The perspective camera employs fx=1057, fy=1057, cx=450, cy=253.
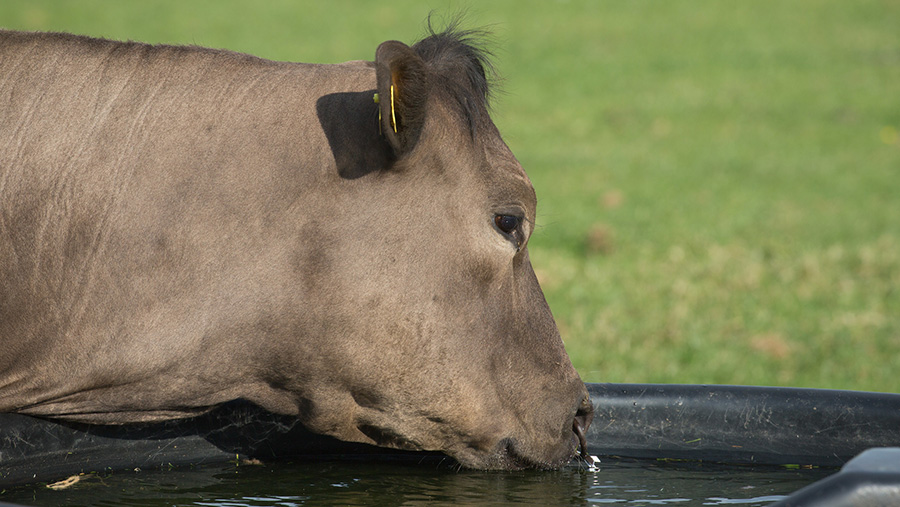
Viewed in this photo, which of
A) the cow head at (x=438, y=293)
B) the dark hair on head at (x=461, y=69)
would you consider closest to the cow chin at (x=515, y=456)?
the cow head at (x=438, y=293)

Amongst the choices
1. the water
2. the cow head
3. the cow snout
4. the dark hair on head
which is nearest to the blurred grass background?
the dark hair on head

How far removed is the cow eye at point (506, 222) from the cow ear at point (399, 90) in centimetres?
41

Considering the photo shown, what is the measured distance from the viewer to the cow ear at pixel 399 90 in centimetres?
278

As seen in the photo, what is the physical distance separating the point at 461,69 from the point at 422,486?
1.32 metres

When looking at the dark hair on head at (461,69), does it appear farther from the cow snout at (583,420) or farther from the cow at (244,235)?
the cow snout at (583,420)

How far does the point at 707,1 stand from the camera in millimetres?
23812

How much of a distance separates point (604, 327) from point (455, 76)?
4.16m

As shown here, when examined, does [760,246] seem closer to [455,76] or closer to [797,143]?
[797,143]

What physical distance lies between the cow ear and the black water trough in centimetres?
121

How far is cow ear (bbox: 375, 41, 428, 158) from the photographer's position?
9.12 ft

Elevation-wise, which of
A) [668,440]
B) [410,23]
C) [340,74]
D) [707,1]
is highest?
[707,1]

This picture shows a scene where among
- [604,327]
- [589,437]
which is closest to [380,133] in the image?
[589,437]

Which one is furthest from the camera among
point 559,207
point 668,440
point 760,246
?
point 559,207

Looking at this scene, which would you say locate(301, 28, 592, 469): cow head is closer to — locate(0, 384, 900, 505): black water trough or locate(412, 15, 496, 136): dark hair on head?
locate(412, 15, 496, 136): dark hair on head
